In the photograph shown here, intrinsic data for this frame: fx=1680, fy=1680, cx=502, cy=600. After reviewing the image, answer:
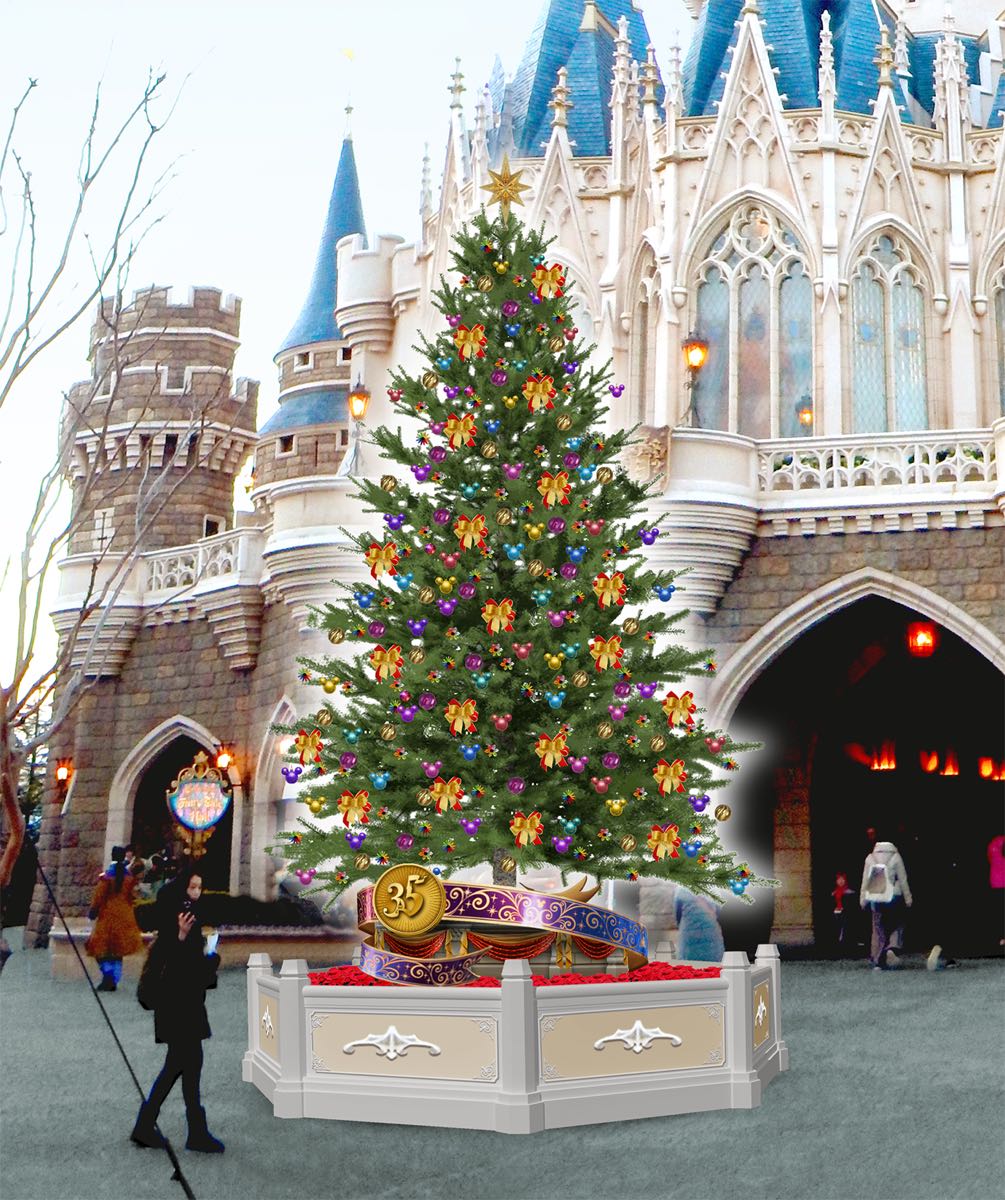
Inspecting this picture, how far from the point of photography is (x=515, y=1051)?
339 inches

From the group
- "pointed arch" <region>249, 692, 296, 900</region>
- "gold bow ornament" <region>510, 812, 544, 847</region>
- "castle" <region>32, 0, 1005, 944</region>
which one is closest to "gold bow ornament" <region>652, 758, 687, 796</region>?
"gold bow ornament" <region>510, 812, 544, 847</region>

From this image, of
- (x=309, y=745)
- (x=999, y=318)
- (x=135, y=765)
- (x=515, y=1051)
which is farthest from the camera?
A: (x=135, y=765)

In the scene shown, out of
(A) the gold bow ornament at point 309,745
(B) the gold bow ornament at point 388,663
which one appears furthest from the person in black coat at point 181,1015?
(B) the gold bow ornament at point 388,663

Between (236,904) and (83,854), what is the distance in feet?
16.7

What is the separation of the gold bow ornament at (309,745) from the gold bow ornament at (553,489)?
2092 mm

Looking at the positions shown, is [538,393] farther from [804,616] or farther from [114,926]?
[114,926]

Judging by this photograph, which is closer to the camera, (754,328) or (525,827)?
Result: (525,827)

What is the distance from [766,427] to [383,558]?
33.4ft

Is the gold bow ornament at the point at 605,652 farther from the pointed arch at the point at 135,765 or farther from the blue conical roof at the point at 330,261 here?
the blue conical roof at the point at 330,261

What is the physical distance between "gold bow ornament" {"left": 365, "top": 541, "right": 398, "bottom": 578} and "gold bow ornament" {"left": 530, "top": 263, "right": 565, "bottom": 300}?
2.11m

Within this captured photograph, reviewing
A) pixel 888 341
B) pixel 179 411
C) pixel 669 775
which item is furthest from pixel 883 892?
pixel 179 411

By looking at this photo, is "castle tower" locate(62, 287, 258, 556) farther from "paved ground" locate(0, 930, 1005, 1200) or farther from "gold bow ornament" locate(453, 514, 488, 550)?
"gold bow ornament" locate(453, 514, 488, 550)

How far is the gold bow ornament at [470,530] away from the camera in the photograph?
35.1 ft

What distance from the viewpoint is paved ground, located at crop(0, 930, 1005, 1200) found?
7328 millimetres
